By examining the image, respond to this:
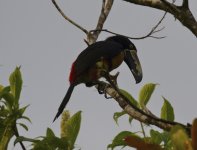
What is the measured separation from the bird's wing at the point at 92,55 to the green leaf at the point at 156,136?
2.29m

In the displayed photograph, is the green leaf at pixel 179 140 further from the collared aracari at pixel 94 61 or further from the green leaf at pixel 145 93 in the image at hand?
the collared aracari at pixel 94 61

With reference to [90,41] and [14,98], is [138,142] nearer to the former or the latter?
[14,98]

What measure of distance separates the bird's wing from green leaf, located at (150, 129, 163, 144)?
7.52ft

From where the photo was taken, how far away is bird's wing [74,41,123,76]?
546 cm

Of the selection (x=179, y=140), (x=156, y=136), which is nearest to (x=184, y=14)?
(x=156, y=136)

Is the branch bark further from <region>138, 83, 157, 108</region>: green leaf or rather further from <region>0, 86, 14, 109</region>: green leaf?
<region>0, 86, 14, 109</region>: green leaf

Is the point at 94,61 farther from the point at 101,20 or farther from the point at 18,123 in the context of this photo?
the point at 18,123

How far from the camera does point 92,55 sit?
216 inches

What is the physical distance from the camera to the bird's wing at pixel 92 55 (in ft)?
17.9

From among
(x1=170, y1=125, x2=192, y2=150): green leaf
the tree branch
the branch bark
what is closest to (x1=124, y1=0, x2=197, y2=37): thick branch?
the branch bark

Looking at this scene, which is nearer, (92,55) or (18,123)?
(18,123)

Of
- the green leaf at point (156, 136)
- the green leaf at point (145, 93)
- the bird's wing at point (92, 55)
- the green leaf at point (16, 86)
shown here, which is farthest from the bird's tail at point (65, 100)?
the green leaf at point (156, 136)

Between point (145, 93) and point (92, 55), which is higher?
point (92, 55)

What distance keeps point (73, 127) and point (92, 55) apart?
231 centimetres
